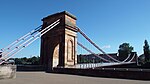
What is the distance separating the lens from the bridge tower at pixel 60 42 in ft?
81.7

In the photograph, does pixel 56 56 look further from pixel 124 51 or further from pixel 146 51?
pixel 124 51

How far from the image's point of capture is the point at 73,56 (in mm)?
26609

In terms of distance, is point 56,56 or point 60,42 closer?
point 60,42

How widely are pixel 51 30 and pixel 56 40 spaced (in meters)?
1.84

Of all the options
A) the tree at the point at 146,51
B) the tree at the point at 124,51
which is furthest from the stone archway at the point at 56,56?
the tree at the point at 124,51

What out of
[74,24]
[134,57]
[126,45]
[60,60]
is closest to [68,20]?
[74,24]

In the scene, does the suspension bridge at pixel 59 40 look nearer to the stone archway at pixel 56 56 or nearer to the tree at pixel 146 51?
the stone archway at pixel 56 56

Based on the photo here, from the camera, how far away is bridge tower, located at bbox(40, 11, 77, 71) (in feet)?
81.7

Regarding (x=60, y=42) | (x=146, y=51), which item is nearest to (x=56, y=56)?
(x=60, y=42)

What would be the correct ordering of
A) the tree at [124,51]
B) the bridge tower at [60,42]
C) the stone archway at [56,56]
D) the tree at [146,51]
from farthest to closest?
the tree at [124,51] < the tree at [146,51] < the stone archway at [56,56] < the bridge tower at [60,42]

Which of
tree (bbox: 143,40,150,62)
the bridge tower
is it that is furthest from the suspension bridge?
tree (bbox: 143,40,150,62)

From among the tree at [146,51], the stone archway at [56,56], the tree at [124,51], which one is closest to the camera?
the stone archway at [56,56]

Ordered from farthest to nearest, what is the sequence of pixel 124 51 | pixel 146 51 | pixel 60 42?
pixel 124 51
pixel 146 51
pixel 60 42

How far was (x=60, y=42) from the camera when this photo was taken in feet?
83.6
